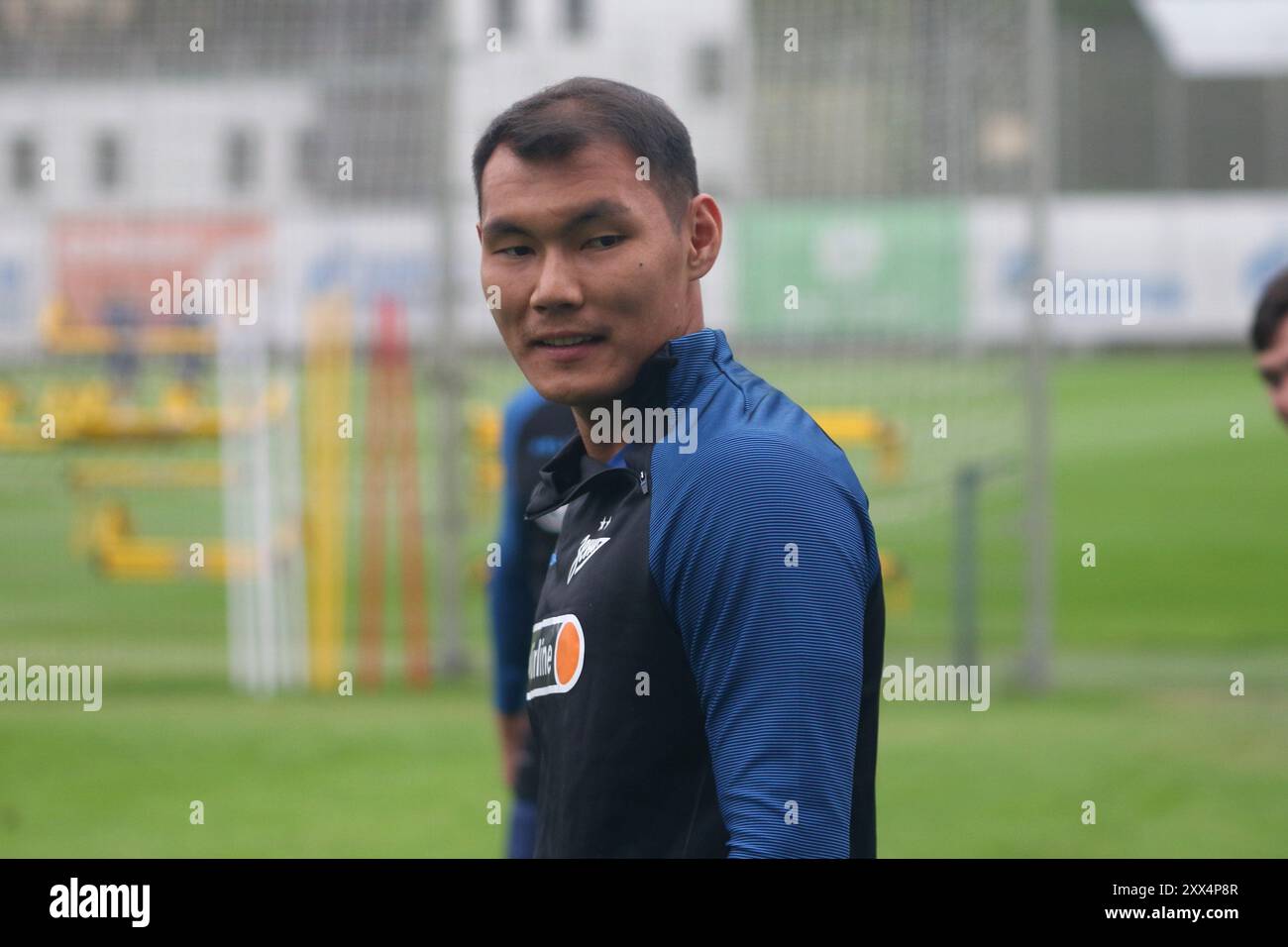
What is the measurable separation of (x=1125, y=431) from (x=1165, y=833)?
611 inches

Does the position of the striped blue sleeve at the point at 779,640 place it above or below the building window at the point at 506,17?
below

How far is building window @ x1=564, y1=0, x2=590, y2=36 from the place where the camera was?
363 inches

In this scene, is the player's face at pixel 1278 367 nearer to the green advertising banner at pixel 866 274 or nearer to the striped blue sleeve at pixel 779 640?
the striped blue sleeve at pixel 779 640

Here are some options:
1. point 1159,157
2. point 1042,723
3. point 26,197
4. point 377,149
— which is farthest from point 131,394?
point 1159,157

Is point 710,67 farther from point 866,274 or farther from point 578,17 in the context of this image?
point 866,274

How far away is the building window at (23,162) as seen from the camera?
34.4ft

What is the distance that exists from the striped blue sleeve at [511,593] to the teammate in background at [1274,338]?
1.68 meters

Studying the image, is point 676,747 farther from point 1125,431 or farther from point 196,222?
point 1125,431

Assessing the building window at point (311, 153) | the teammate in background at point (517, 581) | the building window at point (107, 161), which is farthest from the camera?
the building window at point (311, 153)

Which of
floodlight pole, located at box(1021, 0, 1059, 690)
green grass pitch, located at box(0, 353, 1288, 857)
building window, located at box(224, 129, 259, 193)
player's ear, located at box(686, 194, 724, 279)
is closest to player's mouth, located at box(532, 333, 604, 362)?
player's ear, located at box(686, 194, 724, 279)

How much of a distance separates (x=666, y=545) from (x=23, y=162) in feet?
31.4

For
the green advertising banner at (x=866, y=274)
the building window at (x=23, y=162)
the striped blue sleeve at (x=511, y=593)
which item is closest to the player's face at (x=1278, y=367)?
the striped blue sleeve at (x=511, y=593)

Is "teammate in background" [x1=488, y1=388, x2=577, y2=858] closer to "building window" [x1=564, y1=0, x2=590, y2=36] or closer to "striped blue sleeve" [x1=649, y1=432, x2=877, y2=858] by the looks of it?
"striped blue sleeve" [x1=649, y1=432, x2=877, y2=858]

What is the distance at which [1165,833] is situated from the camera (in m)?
6.55
